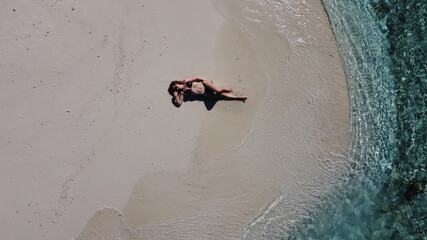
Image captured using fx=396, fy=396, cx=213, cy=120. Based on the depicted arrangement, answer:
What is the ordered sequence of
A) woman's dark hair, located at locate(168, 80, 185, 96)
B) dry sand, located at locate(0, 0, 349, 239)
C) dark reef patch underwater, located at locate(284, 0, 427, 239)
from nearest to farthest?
dry sand, located at locate(0, 0, 349, 239)
woman's dark hair, located at locate(168, 80, 185, 96)
dark reef patch underwater, located at locate(284, 0, 427, 239)

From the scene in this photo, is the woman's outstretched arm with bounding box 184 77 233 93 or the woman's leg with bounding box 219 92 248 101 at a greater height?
the woman's outstretched arm with bounding box 184 77 233 93

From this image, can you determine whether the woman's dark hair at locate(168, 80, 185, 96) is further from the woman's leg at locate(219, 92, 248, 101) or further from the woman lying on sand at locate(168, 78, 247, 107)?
the woman's leg at locate(219, 92, 248, 101)

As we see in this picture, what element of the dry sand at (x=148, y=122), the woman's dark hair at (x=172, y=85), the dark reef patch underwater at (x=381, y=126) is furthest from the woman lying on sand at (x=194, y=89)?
the dark reef patch underwater at (x=381, y=126)

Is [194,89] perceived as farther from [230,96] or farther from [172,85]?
[230,96]

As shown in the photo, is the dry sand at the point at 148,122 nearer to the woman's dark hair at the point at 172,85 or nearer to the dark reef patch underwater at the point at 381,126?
the woman's dark hair at the point at 172,85

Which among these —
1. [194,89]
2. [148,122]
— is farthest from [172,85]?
[148,122]

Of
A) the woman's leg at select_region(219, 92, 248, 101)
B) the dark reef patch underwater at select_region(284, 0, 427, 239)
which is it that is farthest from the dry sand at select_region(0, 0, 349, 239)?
the dark reef patch underwater at select_region(284, 0, 427, 239)
